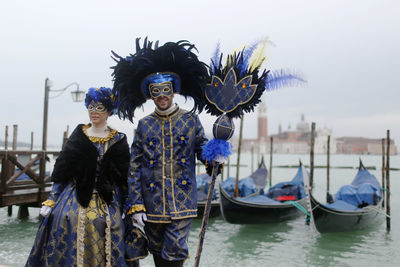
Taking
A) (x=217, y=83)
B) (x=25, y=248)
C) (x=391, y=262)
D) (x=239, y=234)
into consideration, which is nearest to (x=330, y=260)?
(x=391, y=262)

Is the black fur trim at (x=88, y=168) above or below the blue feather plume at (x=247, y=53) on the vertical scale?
below

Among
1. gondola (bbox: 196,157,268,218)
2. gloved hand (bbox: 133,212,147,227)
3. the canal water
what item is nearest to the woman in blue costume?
gloved hand (bbox: 133,212,147,227)

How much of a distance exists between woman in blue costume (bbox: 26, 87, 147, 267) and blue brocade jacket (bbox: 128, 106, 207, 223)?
0.17 m

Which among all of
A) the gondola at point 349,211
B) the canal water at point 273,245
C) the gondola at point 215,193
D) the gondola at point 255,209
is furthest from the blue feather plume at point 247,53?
the gondola at point 215,193

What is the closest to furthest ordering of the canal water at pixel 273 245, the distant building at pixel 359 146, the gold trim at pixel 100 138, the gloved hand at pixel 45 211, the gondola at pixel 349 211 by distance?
1. the gloved hand at pixel 45 211
2. the gold trim at pixel 100 138
3. the canal water at pixel 273 245
4. the gondola at pixel 349 211
5. the distant building at pixel 359 146

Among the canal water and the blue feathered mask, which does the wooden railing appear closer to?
the canal water

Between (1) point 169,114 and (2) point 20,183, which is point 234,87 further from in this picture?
(2) point 20,183

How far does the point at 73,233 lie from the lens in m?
2.12

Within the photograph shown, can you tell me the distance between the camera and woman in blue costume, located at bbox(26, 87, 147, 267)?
2.13 m

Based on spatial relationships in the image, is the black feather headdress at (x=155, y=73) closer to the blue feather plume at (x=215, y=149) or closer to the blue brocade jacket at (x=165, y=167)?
the blue brocade jacket at (x=165, y=167)

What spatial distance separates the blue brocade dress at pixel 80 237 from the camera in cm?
211

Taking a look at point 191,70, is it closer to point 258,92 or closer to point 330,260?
point 258,92

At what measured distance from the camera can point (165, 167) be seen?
215 cm

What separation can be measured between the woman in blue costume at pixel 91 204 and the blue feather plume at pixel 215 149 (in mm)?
497
